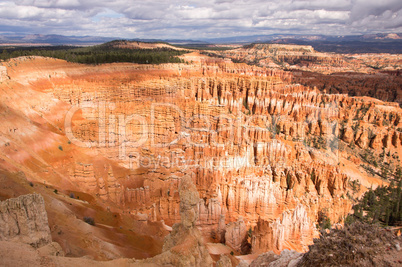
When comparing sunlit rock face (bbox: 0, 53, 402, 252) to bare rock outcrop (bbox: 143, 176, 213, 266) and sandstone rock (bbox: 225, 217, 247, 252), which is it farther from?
bare rock outcrop (bbox: 143, 176, 213, 266)

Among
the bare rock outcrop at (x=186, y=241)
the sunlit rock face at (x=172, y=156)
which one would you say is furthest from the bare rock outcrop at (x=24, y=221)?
the sunlit rock face at (x=172, y=156)

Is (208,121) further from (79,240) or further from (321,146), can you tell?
(79,240)

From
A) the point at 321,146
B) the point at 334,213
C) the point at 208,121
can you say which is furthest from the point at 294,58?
the point at 334,213

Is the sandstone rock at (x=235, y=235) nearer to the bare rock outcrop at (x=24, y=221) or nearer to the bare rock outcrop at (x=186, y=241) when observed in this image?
the bare rock outcrop at (x=186, y=241)

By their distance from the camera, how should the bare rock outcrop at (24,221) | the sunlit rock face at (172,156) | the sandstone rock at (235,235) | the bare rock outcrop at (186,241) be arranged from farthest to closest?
the sunlit rock face at (172,156), the sandstone rock at (235,235), the bare rock outcrop at (186,241), the bare rock outcrop at (24,221)

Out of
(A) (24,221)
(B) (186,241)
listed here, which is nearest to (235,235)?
(B) (186,241)

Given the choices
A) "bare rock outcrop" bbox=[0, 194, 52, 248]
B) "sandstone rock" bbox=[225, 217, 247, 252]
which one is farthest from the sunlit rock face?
"bare rock outcrop" bbox=[0, 194, 52, 248]

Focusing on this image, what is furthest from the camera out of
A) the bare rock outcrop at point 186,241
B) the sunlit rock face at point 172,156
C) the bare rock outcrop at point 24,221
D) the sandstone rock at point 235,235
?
the sunlit rock face at point 172,156
